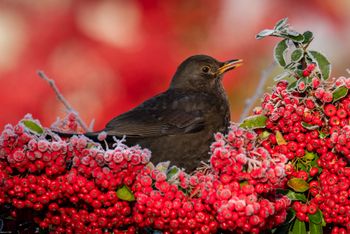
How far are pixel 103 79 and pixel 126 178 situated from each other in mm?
2178

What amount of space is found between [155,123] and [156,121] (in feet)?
0.06

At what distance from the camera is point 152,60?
161 inches

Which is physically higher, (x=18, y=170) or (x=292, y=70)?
(x=292, y=70)

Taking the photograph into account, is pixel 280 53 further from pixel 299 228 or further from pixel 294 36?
pixel 299 228

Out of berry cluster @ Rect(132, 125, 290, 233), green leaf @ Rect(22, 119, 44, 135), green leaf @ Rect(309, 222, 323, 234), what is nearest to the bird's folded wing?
green leaf @ Rect(22, 119, 44, 135)

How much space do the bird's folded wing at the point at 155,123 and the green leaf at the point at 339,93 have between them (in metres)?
1.38

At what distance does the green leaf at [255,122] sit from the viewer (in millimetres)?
2141

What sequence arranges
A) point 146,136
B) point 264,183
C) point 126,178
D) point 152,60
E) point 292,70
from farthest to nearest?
1. point 152,60
2. point 146,136
3. point 292,70
4. point 126,178
5. point 264,183

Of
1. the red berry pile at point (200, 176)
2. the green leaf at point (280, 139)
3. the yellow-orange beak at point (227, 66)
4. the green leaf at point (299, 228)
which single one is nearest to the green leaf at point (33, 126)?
the red berry pile at point (200, 176)

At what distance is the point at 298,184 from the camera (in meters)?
2.02

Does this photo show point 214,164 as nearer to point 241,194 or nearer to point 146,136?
point 241,194

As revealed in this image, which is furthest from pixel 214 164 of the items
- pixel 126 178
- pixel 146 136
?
pixel 146 136

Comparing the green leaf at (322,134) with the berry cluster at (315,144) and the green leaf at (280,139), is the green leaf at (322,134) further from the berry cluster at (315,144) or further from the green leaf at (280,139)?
the green leaf at (280,139)

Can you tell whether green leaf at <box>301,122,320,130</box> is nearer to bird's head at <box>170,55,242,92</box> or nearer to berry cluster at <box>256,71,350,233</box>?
berry cluster at <box>256,71,350,233</box>
